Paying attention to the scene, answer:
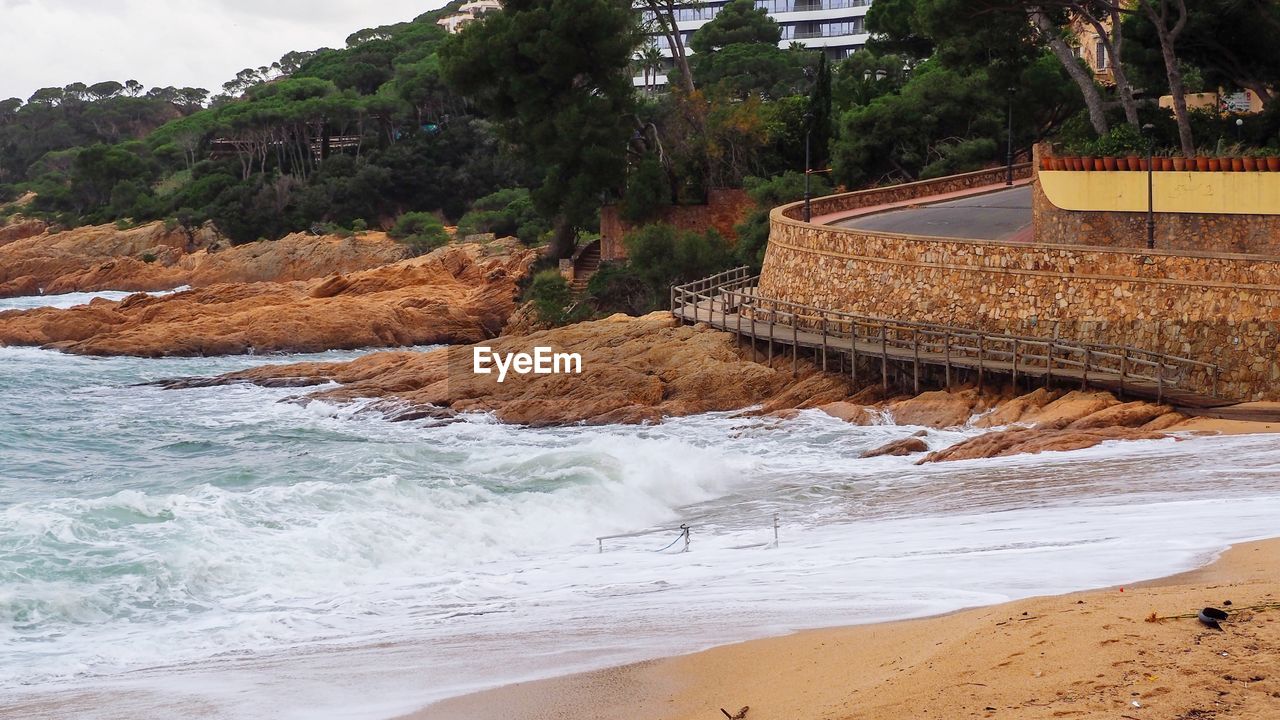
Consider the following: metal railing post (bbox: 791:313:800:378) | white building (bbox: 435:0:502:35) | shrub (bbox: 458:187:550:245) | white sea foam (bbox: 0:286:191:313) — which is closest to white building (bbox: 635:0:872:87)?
shrub (bbox: 458:187:550:245)

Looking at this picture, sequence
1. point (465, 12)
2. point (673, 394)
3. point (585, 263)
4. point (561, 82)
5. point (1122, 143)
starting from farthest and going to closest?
point (465, 12) → point (585, 263) → point (561, 82) → point (1122, 143) → point (673, 394)

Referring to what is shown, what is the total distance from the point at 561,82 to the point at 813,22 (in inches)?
2250

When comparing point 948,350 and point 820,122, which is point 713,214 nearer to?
point 820,122

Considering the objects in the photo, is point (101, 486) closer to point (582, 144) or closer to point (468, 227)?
point (582, 144)

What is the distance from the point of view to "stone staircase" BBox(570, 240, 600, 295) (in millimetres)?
49656

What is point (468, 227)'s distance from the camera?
68.8m

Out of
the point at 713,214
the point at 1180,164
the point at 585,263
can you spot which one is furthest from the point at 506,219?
the point at 1180,164

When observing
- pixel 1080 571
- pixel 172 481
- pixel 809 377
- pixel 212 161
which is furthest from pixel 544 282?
pixel 212 161

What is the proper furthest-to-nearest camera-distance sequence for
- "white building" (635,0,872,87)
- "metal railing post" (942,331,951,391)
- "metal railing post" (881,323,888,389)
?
"white building" (635,0,872,87)
"metal railing post" (881,323,888,389)
"metal railing post" (942,331,951,391)

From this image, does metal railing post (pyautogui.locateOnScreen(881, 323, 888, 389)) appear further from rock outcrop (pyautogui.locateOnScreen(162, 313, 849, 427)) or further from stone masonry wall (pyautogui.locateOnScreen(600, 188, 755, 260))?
stone masonry wall (pyautogui.locateOnScreen(600, 188, 755, 260))

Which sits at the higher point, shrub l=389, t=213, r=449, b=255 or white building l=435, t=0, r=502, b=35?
white building l=435, t=0, r=502, b=35

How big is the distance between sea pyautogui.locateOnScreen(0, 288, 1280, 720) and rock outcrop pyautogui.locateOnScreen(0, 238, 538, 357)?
56.1 feet

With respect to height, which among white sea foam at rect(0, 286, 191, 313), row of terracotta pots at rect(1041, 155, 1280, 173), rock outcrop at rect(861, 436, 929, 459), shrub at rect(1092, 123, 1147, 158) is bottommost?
white sea foam at rect(0, 286, 191, 313)

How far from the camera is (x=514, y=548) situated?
19.2m
